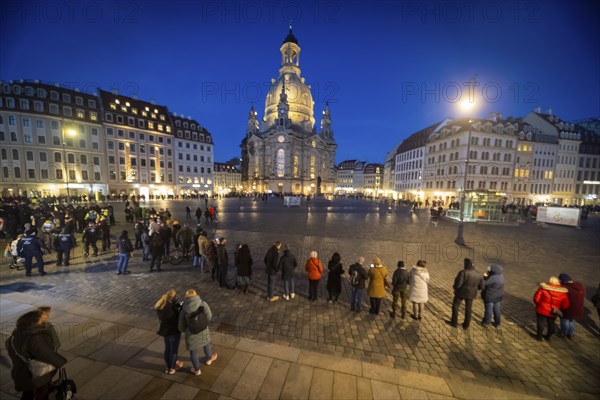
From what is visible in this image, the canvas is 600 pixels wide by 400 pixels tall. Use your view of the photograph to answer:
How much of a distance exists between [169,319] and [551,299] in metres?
7.61

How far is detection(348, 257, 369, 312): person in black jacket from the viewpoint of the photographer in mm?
6211

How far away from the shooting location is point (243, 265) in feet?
24.2

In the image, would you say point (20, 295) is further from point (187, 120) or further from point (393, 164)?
point (393, 164)

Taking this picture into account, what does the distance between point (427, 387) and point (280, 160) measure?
84578 millimetres

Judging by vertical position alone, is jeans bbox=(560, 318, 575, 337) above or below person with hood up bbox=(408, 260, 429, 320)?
below

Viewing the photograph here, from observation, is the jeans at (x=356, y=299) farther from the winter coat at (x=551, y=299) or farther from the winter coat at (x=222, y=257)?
the winter coat at (x=222, y=257)

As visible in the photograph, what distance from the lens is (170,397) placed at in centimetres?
383

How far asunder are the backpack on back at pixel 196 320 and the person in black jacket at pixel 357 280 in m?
3.65

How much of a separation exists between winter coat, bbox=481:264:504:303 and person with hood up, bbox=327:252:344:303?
3.36m

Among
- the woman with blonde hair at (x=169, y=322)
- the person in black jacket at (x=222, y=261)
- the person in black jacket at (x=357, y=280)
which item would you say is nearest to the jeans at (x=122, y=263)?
the person in black jacket at (x=222, y=261)

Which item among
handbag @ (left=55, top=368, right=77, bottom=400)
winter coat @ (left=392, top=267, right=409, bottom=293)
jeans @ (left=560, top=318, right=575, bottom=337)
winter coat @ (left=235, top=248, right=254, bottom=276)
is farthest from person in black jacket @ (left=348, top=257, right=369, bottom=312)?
handbag @ (left=55, top=368, right=77, bottom=400)

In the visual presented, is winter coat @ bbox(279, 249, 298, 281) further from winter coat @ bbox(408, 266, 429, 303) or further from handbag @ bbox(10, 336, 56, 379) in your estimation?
handbag @ bbox(10, 336, 56, 379)

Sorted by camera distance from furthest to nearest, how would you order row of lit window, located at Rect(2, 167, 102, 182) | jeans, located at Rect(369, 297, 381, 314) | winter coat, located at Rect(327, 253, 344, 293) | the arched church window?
1. the arched church window
2. row of lit window, located at Rect(2, 167, 102, 182)
3. winter coat, located at Rect(327, 253, 344, 293)
4. jeans, located at Rect(369, 297, 381, 314)

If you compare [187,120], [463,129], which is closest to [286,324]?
[463,129]
